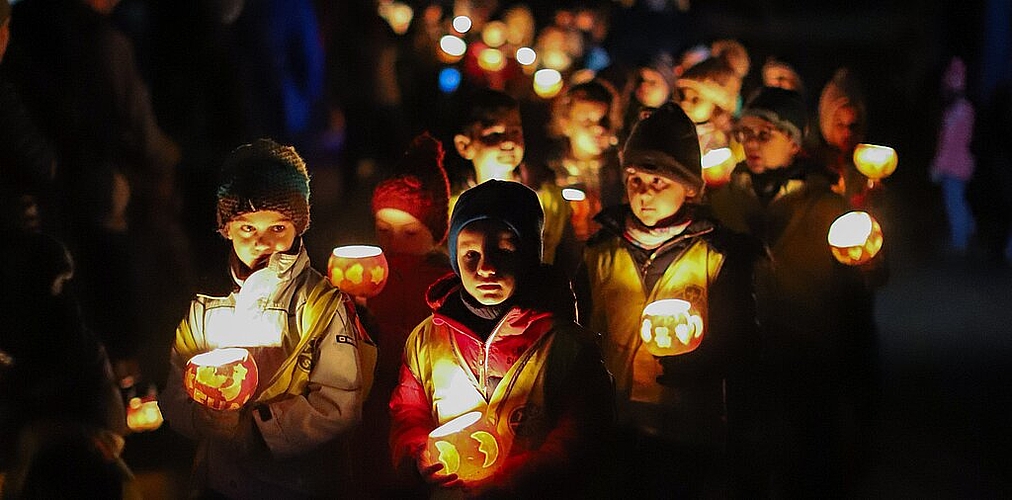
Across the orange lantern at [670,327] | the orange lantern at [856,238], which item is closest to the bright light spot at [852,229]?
the orange lantern at [856,238]

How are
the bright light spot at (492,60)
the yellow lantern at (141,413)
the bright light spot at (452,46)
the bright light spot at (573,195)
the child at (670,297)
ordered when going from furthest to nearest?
the bright light spot at (452,46) < the bright light spot at (492,60) < the bright light spot at (573,195) < the yellow lantern at (141,413) < the child at (670,297)

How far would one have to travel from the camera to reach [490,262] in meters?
3.63

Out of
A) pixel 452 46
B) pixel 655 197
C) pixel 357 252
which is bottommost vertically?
pixel 357 252

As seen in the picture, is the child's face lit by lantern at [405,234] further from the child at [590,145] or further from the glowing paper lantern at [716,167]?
the child at [590,145]

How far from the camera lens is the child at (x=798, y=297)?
5.73m

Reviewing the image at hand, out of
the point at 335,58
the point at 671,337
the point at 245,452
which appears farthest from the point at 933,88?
the point at 245,452

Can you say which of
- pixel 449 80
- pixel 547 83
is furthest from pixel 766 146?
pixel 449 80

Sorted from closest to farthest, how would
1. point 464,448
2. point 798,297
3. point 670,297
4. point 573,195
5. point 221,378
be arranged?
point 464,448 < point 221,378 < point 670,297 < point 798,297 < point 573,195

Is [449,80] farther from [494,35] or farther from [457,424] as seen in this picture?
[457,424]

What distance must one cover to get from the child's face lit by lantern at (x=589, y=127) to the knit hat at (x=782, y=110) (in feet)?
4.35

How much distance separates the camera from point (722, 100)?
7508mm

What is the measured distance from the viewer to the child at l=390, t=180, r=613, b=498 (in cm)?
362

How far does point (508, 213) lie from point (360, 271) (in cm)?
114

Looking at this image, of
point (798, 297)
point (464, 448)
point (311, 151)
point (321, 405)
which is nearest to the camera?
point (464, 448)
